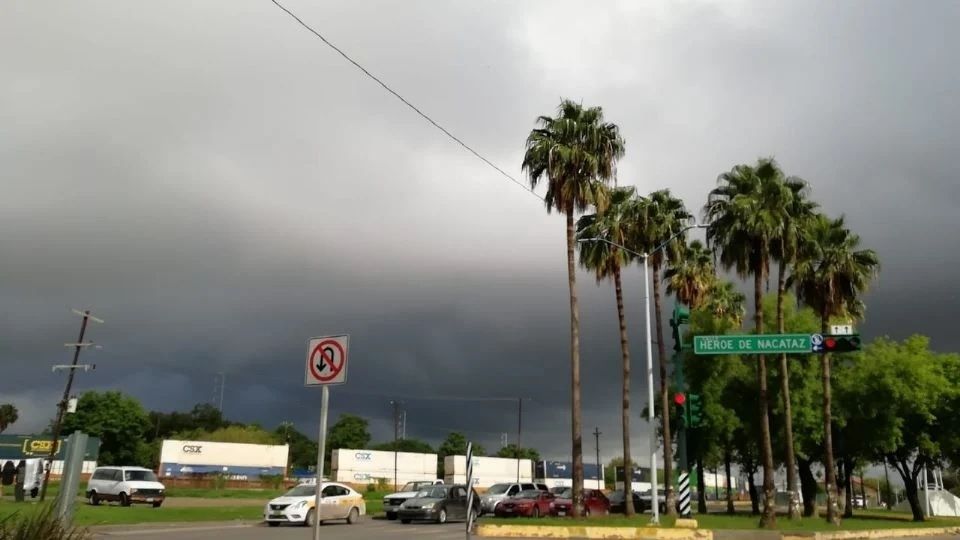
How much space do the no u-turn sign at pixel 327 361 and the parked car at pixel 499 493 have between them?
29743 mm

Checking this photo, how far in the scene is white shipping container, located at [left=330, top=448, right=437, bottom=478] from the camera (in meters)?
94.0

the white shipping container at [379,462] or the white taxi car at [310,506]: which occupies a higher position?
the white shipping container at [379,462]

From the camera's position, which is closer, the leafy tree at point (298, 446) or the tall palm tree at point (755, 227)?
the tall palm tree at point (755, 227)

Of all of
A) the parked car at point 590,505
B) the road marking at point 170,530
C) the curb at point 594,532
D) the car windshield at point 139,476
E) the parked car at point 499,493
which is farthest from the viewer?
the car windshield at point 139,476

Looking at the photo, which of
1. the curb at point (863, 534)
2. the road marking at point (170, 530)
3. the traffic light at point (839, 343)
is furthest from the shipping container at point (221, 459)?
the traffic light at point (839, 343)

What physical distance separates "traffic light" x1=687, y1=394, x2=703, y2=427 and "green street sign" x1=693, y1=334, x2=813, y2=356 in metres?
1.94

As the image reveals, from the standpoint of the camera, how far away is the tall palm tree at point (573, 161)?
32406 mm

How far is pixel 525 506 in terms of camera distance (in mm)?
35781

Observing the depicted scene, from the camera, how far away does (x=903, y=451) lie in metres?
48.1

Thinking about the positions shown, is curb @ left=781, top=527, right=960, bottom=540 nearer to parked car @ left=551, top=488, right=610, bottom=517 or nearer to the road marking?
parked car @ left=551, top=488, right=610, bottom=517

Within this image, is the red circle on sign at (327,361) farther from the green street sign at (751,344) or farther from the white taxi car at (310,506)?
the green street sign at (751,344)

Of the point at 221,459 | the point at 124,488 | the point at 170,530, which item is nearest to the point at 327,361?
the point at 170,530

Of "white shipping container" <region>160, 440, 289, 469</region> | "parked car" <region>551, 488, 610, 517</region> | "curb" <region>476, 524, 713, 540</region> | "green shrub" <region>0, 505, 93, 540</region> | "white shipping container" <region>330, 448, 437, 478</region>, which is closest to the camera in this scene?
"green shrub" <region>0, 505, 93, 540</region>

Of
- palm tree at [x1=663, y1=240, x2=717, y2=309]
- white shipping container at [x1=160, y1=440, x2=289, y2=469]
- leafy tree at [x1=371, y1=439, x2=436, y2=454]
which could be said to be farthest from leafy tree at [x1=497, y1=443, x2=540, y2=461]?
palm tree at [x1=663, y1=240, x2=717, y2=309]
